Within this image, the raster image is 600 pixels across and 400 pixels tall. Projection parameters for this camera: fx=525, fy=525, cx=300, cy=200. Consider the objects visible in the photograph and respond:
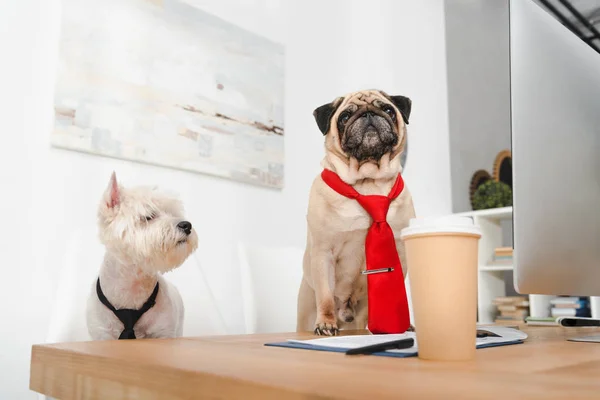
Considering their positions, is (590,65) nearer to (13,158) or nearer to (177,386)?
(177,386)

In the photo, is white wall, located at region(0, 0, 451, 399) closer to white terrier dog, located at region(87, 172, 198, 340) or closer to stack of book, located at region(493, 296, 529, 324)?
white terrier dog, located at region(87, 172, 198, 340)

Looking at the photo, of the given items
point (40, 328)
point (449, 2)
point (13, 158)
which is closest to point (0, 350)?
point (40, 328)

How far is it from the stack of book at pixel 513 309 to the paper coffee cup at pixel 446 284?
3374 millimetres

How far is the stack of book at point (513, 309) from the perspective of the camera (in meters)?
3.67

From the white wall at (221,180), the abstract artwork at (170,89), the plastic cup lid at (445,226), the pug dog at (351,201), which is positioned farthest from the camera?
the abstract artwork at (170,89)

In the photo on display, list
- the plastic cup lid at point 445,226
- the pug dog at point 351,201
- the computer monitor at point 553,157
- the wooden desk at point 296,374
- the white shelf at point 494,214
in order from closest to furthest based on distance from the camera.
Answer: the wooden desk at point 296,374 < the plastic cup lid at point 445,226 < the computer monitor at point 553,157 < the pug dog at point 351,201 < the white shelf at point 494,214

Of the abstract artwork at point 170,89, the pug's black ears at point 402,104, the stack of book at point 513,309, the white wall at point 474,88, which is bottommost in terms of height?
the stack of book at point 513,309

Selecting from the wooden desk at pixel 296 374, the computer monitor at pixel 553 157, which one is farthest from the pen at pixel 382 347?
the computer monitor at pixel 553 157

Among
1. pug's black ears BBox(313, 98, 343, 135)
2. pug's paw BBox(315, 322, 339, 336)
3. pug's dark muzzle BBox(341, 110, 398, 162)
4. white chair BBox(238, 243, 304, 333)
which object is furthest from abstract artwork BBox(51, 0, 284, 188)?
pug's paw BBox(315, 322, 339, 336)

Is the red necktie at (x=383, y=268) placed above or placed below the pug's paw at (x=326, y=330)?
above

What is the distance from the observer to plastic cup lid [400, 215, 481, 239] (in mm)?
567

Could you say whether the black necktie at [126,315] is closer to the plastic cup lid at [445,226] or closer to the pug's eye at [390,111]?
the pug's eye at [390,111]

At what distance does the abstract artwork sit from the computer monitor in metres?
1.95

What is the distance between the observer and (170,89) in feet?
8.63
